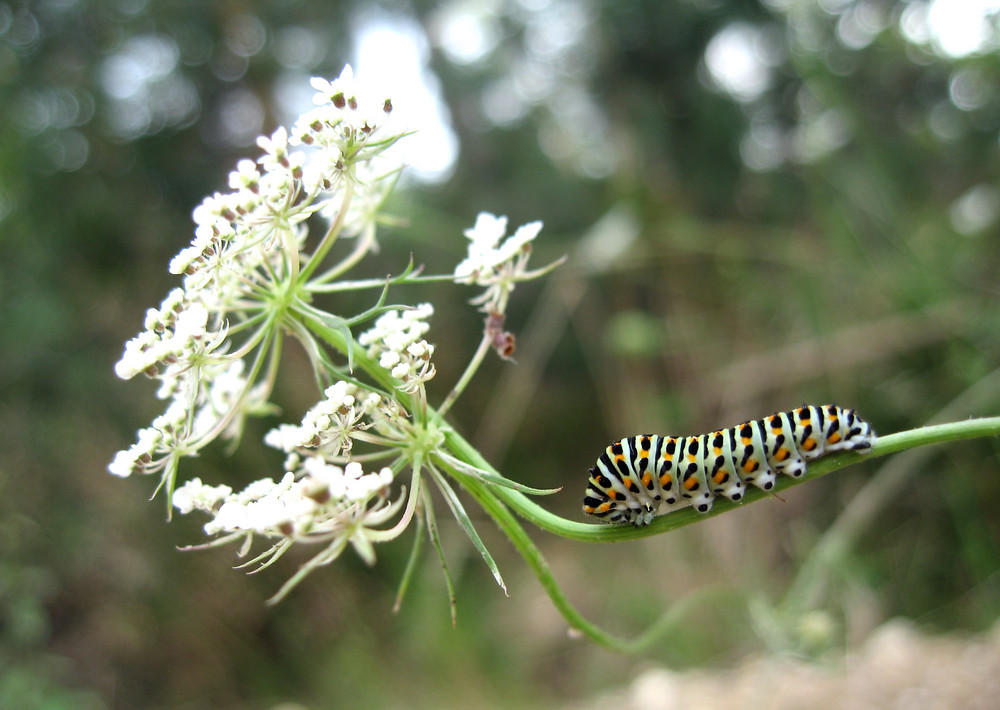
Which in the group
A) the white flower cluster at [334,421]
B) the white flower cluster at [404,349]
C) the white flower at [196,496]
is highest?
the white flower cluster at [404,349]

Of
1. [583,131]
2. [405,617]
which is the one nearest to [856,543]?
[405,617]

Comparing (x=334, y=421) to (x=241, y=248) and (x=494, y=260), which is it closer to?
(x=241, y=248)

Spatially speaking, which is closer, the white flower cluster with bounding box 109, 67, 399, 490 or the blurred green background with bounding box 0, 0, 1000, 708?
the white flower cluster with bounding box 109, 67, 399, 490

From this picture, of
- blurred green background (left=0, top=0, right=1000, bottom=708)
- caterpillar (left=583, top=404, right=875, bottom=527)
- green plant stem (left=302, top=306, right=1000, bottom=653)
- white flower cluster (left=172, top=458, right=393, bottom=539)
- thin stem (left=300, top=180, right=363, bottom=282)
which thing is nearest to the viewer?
white flower cluster (left=172, top=458, right=393, bottom=539)

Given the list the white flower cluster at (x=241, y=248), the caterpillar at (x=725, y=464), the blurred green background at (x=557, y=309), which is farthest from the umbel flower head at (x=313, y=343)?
the blurred green background at (x=557, y=309)

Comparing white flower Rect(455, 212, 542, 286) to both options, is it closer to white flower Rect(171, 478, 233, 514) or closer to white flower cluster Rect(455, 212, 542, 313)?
white flower cluster Rect(455, 212, 542, 313)

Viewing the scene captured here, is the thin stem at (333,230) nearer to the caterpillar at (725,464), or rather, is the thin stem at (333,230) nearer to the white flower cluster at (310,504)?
the white flower cluster at (310,504)

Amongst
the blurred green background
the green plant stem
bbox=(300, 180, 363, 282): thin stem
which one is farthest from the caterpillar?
the blurred green background
